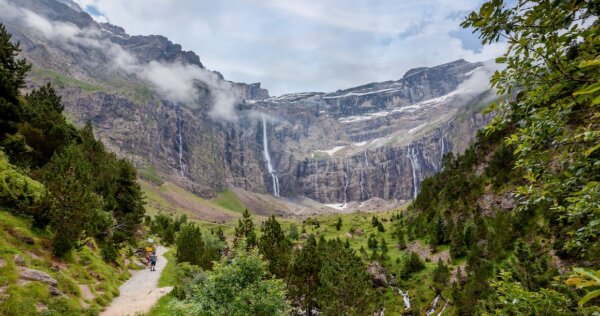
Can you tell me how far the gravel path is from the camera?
19.8 m

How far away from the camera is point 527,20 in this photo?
4.51 metres

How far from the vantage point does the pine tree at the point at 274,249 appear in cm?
3078

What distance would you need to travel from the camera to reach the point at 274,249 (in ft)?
105

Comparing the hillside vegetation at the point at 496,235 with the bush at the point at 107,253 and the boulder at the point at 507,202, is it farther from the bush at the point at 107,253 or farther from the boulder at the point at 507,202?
the bush at the point at 107,253

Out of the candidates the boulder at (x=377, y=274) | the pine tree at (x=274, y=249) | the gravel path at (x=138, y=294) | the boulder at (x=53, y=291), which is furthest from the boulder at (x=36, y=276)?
the boulder at (x=377, y=274)

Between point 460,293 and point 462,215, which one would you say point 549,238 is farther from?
point 462,215

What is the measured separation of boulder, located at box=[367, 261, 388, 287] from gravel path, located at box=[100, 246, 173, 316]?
1008 inches

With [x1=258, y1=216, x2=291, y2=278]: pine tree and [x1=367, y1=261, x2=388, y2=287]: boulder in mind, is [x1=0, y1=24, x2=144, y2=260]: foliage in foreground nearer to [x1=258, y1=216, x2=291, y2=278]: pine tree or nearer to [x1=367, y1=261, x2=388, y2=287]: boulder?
[x1=258, y1=216, x2=291, y2=278]: pine tree

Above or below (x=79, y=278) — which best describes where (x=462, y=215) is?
above

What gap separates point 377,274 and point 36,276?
37196 millimetres

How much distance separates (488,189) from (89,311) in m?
46.2

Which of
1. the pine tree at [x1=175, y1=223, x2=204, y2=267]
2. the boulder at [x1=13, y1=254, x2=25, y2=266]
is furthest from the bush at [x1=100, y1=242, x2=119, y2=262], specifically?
the boulder at [x1=13, y1=254, x2=25, y2=266]

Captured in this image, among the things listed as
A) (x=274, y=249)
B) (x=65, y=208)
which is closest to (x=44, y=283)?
(x=65, y=208)

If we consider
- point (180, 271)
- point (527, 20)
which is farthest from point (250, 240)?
point (527, 20)
